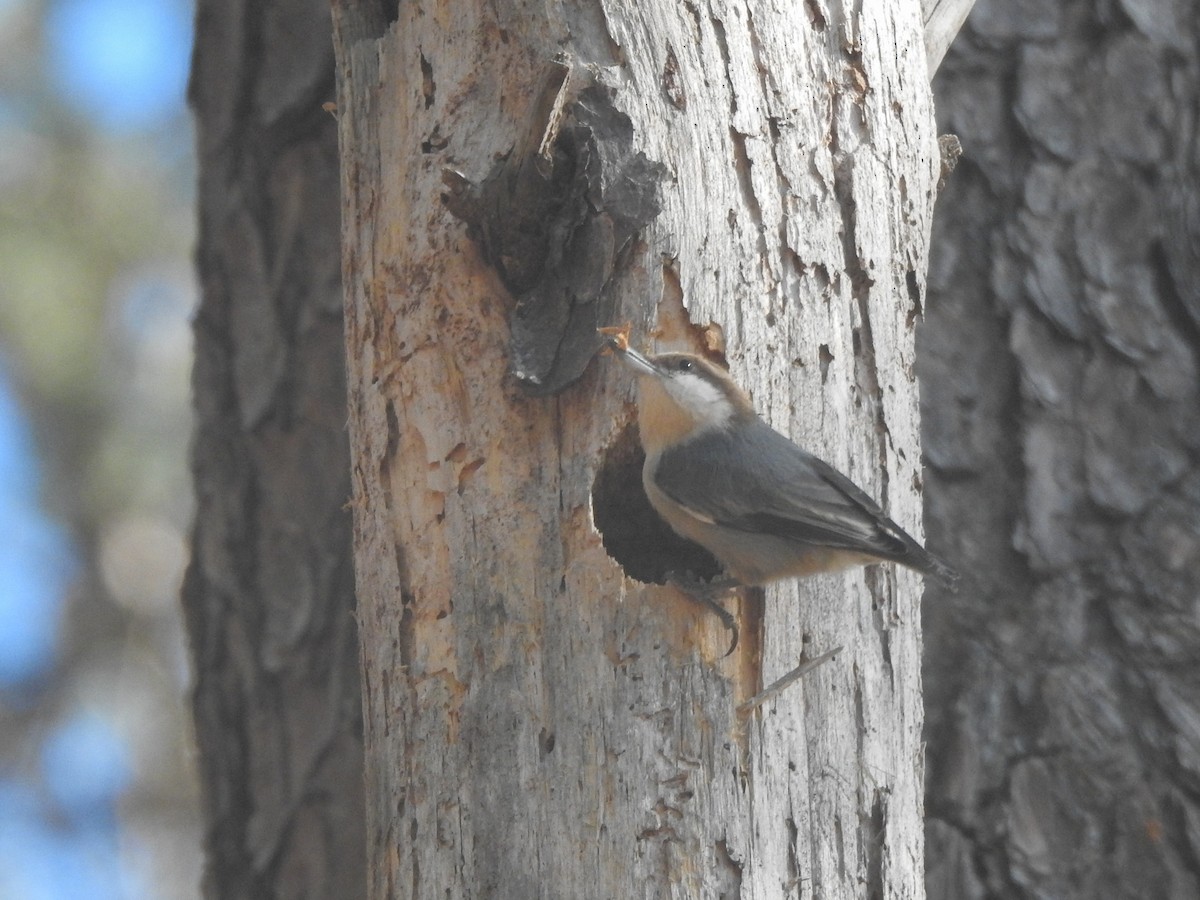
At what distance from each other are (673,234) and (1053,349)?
1.55m

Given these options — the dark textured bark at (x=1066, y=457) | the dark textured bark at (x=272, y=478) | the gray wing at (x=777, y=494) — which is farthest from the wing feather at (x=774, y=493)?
the dark textured bark at (x=272, y=478)

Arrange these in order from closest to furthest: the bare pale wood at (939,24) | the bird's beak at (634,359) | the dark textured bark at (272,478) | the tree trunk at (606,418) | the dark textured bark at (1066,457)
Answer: the tree trunk at (606,418) < the bird's beak at (634,359) < the bare pale wood at (939,24) < the dark textured bark at (1066,457) < the dark textured bark at (272,478)

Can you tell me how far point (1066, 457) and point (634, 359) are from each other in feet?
5.22

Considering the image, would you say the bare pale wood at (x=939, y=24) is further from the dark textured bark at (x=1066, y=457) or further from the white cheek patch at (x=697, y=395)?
the white cheek patch at (x=697, y=395)

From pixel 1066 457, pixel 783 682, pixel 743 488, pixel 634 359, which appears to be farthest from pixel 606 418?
pixel 1066 457

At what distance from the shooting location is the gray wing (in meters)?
2.43

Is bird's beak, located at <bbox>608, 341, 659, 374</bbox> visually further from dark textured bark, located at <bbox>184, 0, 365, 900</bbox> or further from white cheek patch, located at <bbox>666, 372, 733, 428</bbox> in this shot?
dark textured bark, located at <bbox>184, 0, 365, 900</bbox>

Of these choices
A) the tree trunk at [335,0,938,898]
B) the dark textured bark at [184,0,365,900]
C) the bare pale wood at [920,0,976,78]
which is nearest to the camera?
the tree trunk at [335,0,938,898]

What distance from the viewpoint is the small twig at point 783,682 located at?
7.48ft

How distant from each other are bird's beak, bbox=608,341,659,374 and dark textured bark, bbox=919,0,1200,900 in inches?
56.4

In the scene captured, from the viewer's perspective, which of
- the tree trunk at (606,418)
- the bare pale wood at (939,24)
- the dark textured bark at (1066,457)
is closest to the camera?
the tree trunk at (606,418)

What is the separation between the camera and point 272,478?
3.85 meters

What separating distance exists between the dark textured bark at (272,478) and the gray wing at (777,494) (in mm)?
1395

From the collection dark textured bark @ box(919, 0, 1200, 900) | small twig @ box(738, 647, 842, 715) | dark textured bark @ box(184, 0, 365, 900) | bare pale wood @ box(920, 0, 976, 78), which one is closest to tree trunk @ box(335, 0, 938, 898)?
small twig @ box(738, 647, 842, 715)
